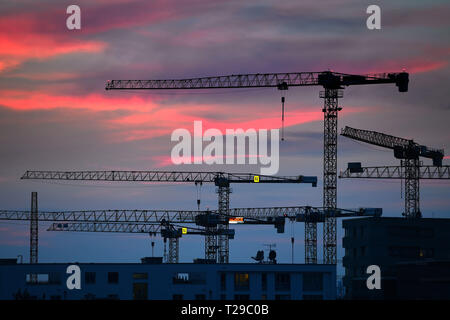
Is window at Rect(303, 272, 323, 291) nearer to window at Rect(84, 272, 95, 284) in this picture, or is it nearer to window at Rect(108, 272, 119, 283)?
window at Rect(108, 272, 119, 283)

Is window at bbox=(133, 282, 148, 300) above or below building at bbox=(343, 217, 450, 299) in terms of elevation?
below

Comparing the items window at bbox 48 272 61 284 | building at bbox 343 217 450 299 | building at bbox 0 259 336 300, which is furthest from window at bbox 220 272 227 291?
building at bbox 343 217 450 299

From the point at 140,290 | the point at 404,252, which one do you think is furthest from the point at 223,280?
the point at 404,252

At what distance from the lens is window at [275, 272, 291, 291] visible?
124 meters

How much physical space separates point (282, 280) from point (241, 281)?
6.01 meters

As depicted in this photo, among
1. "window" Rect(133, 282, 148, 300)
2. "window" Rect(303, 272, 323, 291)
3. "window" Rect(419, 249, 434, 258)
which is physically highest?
"window" Rect(419, 249, 434, 258)

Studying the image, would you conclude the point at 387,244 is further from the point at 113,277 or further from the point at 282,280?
the point at 113,277

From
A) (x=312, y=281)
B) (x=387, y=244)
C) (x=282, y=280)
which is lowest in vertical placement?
(x=312, y=281)

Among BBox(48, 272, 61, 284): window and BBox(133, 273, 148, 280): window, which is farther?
BBox(48, 272, 61, 284): window

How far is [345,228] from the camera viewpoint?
616 ft

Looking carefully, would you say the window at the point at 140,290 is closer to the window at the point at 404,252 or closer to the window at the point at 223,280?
the window at the point at 223,280

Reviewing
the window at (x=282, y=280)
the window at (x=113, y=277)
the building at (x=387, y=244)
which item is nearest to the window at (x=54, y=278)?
the window at (x=113, y=277)

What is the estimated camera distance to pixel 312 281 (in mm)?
123750
